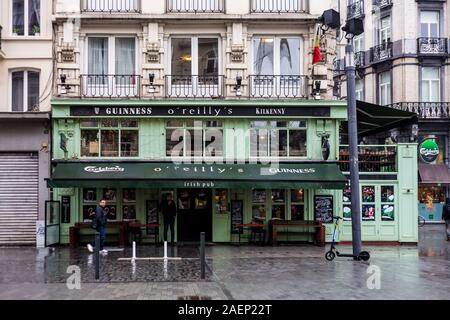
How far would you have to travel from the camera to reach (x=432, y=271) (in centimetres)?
1596

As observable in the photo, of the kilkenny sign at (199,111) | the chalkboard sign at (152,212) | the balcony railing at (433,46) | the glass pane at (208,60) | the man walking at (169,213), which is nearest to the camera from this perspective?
the man walking at (169,213)

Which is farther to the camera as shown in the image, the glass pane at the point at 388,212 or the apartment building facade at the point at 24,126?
the glass pane at the point at 388,212

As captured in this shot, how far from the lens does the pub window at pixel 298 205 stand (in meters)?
23.7

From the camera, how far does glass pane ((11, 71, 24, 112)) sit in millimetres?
23438

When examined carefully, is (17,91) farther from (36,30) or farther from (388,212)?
(388,212)

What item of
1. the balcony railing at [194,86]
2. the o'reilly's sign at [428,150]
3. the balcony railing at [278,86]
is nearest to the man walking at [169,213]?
the balcony railing at [194,86]

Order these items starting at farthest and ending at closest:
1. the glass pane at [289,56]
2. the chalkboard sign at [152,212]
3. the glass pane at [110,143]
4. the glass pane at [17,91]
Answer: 1. the glass pane at [289,56]
2. the glass pane at [17,91]
3. the chalkboard sign at [152,212]
4. the glass pane at [110,143]

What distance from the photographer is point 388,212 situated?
23.7 meters

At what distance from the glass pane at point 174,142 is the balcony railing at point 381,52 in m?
22.6

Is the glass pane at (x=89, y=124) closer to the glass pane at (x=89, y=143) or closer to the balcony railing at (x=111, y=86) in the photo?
the glass pane at (x=89, y=143)

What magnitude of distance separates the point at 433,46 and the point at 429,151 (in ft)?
21.4

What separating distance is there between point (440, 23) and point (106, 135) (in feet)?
86.6

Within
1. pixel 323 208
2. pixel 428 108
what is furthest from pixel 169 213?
pixel 428 108
